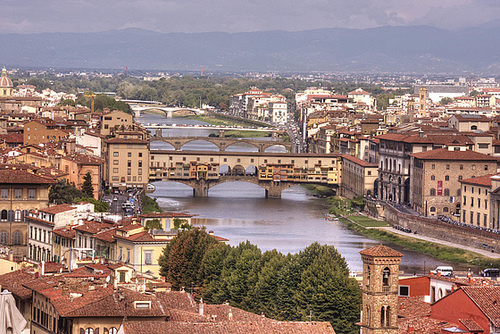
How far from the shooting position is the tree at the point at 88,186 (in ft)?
137

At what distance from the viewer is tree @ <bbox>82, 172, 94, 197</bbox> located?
41.7 meters

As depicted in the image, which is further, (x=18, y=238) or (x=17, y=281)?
(x=18, y=238)

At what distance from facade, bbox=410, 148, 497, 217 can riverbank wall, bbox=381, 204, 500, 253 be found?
147cm

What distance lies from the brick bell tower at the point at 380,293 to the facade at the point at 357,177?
138 ft

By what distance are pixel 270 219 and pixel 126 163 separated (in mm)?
12128

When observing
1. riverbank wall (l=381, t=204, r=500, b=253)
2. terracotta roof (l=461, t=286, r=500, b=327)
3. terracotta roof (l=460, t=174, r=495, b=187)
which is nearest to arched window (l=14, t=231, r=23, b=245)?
terracotta roof (l=461, t=286, r=500, b=327)

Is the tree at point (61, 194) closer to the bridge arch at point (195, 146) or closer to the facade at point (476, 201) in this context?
the facade at point (476, 201)

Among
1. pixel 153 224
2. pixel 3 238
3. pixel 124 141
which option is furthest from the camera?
pixel 124 141

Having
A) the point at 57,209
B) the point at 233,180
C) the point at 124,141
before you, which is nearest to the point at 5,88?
the point at 233,180

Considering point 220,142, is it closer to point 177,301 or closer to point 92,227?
point 92,227

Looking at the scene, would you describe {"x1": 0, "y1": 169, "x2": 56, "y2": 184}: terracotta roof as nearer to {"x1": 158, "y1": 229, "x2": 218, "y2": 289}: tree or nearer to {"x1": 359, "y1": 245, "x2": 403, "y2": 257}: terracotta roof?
{"x1": 158, "y1": 229, "x2": 218, "y2": 289}: tree

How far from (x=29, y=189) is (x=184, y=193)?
104ft

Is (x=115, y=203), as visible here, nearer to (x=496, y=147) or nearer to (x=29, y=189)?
(x=29, y=189)

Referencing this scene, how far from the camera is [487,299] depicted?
1636cm
